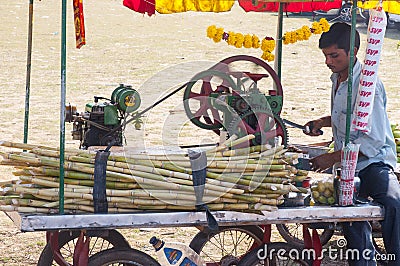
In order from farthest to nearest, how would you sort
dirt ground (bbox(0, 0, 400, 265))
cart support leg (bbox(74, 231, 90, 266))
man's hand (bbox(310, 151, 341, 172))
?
dirt ground (bbox(0, 0, 400, 265))
man's hand (bbox(310, 151, 341, 172))
cart support leg (bbox(74, 231, 90, 266))

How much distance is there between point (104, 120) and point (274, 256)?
1600 mm

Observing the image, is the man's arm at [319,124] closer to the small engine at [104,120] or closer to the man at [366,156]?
the man at [366,156]

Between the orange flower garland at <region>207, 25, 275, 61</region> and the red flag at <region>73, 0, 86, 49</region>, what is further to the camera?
the orange flower garland at <region>207, 25, 275, 61</region>

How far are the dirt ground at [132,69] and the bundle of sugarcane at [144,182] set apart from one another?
118cm

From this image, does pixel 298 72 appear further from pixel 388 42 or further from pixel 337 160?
pixel 337 160

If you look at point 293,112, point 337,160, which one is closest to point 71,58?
point 293,112

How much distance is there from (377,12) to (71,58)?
37.6 ft

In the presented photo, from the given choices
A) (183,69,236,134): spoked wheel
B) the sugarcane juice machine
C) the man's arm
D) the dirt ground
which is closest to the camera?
the sugarcane juice machine

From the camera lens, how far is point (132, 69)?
14172mm

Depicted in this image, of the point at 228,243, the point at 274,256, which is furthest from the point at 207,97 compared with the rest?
the point at 228,243

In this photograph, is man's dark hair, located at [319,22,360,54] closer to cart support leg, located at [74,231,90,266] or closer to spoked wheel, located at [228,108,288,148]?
spoked wheel, located at [228,108,288,148]

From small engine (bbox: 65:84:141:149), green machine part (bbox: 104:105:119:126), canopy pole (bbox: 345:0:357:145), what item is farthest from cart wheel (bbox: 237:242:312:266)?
green machine part (bbox: 104:105:119:126)

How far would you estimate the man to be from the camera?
175 inches

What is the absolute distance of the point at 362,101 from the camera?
14.4 ft
